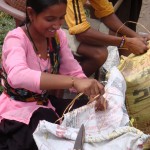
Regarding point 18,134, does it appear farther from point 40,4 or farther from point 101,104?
point 40,4

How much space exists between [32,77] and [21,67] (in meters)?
0.07

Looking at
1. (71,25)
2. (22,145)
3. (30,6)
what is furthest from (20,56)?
(71,25)

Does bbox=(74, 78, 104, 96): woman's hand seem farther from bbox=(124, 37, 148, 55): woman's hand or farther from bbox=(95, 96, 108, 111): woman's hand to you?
bbox=(124, 37, 148, 55): woman's hand

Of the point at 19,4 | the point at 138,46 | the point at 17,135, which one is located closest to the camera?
the point at 17,135

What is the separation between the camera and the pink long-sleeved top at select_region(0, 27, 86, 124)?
6.00 ft

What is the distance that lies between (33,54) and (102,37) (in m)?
0.89

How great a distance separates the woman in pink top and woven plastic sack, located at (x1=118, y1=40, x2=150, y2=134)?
43cm

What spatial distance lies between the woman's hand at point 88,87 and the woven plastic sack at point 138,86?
528mm

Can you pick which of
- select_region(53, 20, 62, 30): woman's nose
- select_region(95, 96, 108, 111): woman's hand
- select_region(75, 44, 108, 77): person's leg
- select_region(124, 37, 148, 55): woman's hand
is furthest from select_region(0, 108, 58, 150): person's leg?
select_region(75, 44, 108, 77): person's leg

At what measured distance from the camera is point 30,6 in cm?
202

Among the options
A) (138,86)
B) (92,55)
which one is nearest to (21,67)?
(138,86)

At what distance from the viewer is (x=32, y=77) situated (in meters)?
1.82

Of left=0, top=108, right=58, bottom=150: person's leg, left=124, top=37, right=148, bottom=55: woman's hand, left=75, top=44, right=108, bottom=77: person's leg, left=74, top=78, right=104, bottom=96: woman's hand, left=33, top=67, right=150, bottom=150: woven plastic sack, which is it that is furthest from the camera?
left=75, top=44, right=108, bottom=77: person's leg

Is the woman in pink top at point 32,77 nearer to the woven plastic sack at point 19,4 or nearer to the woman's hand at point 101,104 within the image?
the woman's hand at point 101,104
